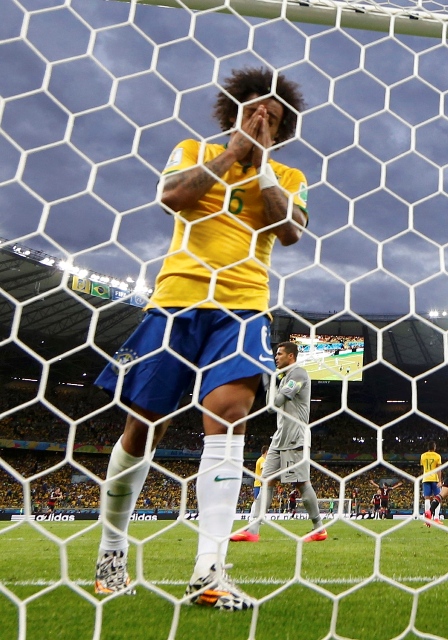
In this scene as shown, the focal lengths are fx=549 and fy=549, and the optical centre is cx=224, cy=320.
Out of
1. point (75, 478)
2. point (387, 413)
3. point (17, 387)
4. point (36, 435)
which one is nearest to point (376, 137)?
point (75, 478)

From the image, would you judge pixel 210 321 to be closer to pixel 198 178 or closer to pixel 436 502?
pixel 198 178

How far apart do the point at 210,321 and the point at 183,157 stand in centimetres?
50

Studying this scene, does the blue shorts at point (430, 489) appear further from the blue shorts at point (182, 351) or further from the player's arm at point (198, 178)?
the player's arm at point (198, 178)

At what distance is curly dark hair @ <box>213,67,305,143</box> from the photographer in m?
1.74

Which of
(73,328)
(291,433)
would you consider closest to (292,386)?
(291,433)

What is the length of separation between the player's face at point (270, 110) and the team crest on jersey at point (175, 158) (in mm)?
233

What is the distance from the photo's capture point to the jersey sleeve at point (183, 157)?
1587mm

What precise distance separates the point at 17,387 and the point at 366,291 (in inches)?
551

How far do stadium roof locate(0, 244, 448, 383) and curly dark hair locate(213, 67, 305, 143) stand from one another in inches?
477

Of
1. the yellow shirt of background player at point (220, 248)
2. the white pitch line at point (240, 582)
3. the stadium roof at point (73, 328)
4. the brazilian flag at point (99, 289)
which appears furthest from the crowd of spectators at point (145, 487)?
the yellow shirt of background player at point (220, 248)

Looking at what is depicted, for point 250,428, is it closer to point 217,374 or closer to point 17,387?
point 17,387

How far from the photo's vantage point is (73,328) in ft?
57.9

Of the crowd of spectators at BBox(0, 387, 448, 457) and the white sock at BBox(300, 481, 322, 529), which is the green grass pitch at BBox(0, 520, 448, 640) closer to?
the white sock at BBox(300, 481, 322, 529)

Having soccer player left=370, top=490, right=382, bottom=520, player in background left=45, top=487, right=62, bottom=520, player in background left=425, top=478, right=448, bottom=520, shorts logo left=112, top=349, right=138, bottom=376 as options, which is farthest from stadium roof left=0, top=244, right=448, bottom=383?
shorts logo left=112, top=349, right=138, bottom=376
